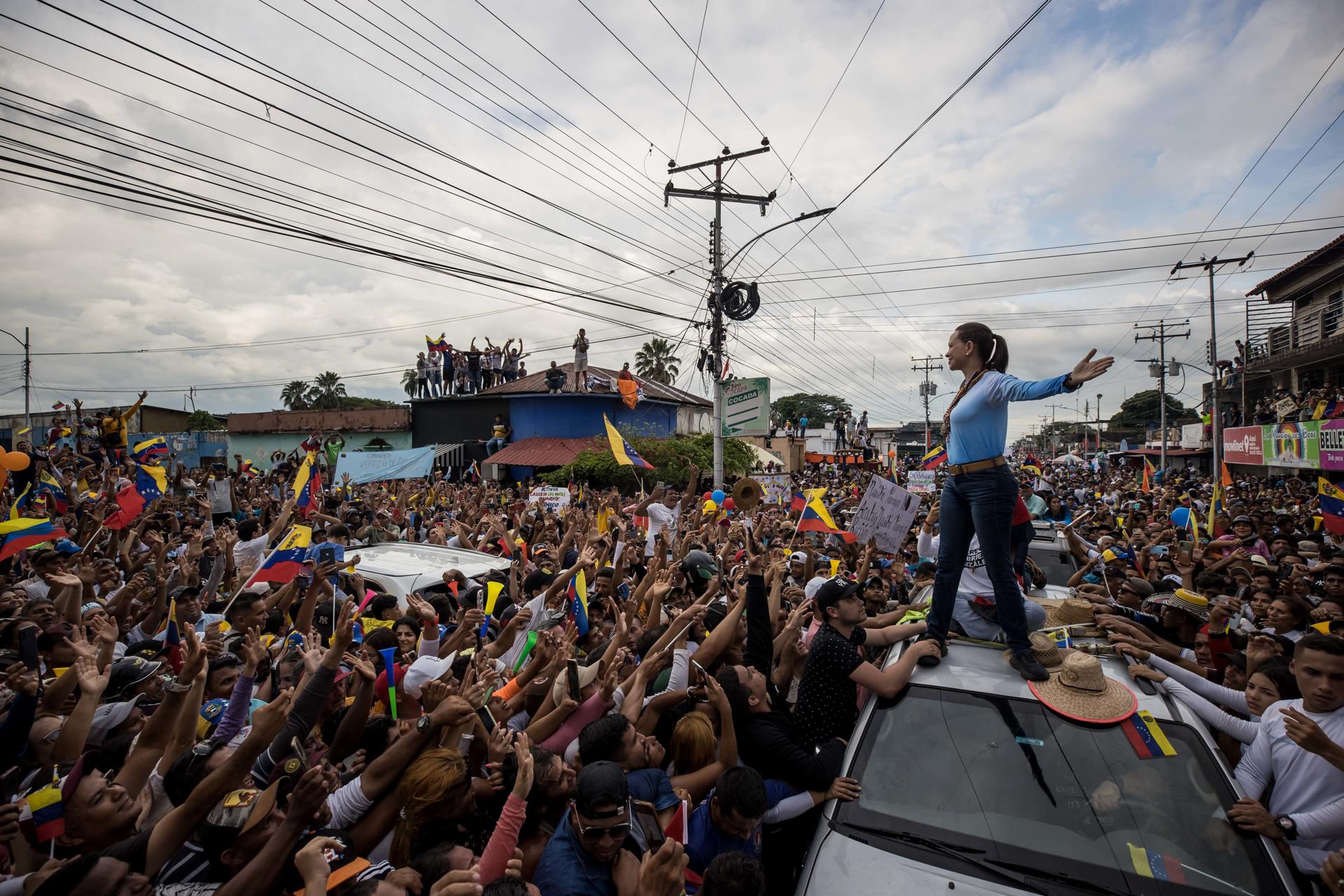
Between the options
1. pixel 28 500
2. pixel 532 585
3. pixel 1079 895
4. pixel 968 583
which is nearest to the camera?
pixel 1079 895

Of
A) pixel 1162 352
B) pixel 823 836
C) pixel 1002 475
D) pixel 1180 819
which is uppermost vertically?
pixel 1162 352

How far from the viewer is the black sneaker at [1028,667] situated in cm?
327

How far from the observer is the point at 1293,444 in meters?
20.5

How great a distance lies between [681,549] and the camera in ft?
24.1

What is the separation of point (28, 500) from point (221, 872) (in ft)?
30.1

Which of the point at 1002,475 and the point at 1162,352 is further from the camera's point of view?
the point at 1162,352

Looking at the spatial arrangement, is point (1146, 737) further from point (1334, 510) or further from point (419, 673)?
point (1334, 510)

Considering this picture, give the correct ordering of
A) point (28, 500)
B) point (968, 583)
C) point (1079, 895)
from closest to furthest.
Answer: point (1079, 895), point (968, 583), point (28, 500)

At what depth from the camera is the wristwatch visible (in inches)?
102

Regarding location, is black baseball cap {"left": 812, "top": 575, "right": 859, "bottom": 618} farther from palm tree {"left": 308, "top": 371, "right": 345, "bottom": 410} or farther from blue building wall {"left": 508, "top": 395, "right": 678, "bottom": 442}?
palm tree {"left": 308, "top": 371, "right": 345, "bottom": 410}

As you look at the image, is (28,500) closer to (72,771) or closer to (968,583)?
(72,771)

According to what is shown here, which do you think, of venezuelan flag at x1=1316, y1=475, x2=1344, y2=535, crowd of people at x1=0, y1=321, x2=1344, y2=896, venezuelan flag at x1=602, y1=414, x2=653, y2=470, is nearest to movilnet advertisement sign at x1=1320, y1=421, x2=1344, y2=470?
venezuelan flag at x1=1316, y1=475, x2=1344, y2=535

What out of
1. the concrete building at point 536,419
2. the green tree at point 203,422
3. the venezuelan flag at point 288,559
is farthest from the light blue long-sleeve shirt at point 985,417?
the green tree at point 203,422

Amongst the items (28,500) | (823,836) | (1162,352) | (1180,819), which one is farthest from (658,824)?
(1162,352)
